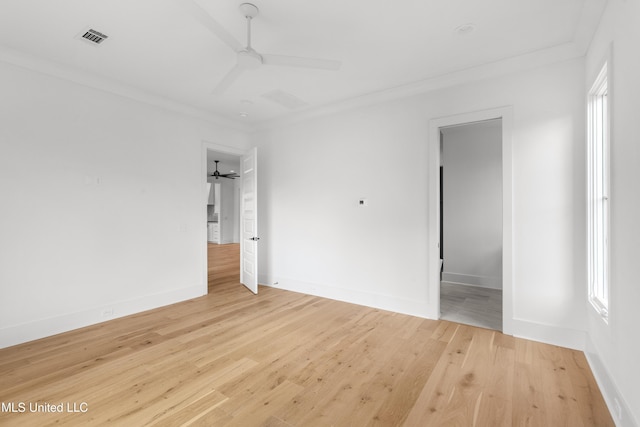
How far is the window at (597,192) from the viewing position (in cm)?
246

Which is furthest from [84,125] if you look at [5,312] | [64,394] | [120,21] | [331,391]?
[331,391]

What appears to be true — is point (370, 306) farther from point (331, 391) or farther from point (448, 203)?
point (448, 203)

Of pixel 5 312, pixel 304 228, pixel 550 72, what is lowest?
pixel 5 312

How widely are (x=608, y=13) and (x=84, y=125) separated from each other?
4.96 meters

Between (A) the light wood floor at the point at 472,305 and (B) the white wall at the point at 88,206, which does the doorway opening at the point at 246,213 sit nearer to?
(B) the white wall at the point at 88,206

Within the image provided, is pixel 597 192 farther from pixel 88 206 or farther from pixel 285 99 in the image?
pixel 88 206

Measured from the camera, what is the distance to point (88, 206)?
11.3 ft

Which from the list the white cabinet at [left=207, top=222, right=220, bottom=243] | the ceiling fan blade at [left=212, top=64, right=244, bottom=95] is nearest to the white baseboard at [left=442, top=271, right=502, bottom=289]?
the ceiling fan blade at [left=212, top=64, right=244, bottom=95]

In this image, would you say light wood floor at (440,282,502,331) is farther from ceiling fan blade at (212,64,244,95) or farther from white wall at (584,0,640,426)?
ceiling fan blade at (212,64,244,95)

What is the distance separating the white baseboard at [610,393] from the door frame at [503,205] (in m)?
0.75

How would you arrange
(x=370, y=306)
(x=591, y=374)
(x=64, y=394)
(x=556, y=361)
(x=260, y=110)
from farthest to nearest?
(x=260, y=110) < (x=370, y=306) < (x=556, y=361) < (x=591, y=374) < (x=64, y=394)

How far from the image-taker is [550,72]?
2.92 m

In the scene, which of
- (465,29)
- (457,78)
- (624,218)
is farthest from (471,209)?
(624,218)

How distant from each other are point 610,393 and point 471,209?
377 centimetres
